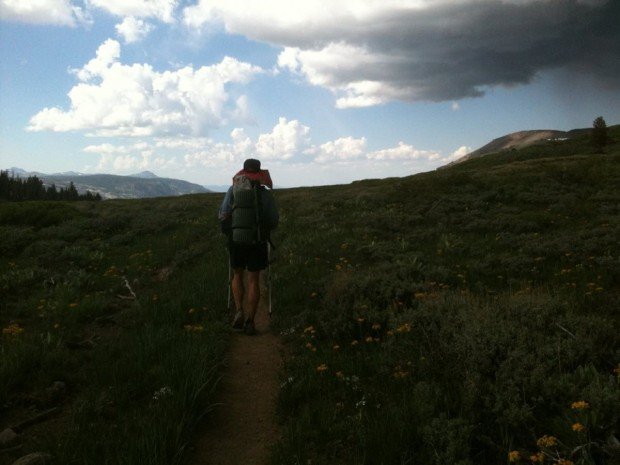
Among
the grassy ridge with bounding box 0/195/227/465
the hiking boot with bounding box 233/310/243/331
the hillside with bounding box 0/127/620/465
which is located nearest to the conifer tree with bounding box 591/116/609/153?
the hillside with bounding box 0/127/620/465

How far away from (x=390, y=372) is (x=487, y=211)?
15023 mm

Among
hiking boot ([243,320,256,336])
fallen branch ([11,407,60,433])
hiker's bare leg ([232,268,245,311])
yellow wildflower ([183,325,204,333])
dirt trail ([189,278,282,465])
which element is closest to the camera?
dirt trail ([189,278,282,465])

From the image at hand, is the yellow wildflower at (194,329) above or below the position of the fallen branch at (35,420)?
above

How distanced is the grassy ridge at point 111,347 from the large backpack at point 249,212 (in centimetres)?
169

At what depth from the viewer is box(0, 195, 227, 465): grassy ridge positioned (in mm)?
4098

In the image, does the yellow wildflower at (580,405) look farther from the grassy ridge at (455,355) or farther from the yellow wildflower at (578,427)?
the yellow wildflower at (578,427)

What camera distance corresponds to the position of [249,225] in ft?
25.7

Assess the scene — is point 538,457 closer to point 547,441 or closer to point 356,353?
point 547,441

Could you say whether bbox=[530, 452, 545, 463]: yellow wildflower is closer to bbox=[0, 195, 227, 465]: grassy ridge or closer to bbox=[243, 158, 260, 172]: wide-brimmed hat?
bbox=[0, 195, 227, 465]: grassy ridge

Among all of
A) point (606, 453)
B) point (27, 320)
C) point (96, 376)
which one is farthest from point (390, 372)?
point (27, 320)

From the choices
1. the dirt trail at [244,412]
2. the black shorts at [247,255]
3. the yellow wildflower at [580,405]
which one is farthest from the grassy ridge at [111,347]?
the yellow wildflower at [580,405]

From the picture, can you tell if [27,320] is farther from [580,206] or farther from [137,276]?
[580,206]

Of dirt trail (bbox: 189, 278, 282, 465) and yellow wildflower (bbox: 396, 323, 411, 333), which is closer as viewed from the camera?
dirt trail (bbox: 189, 278, 282, 465)

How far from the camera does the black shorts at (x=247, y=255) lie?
8.05 metres
